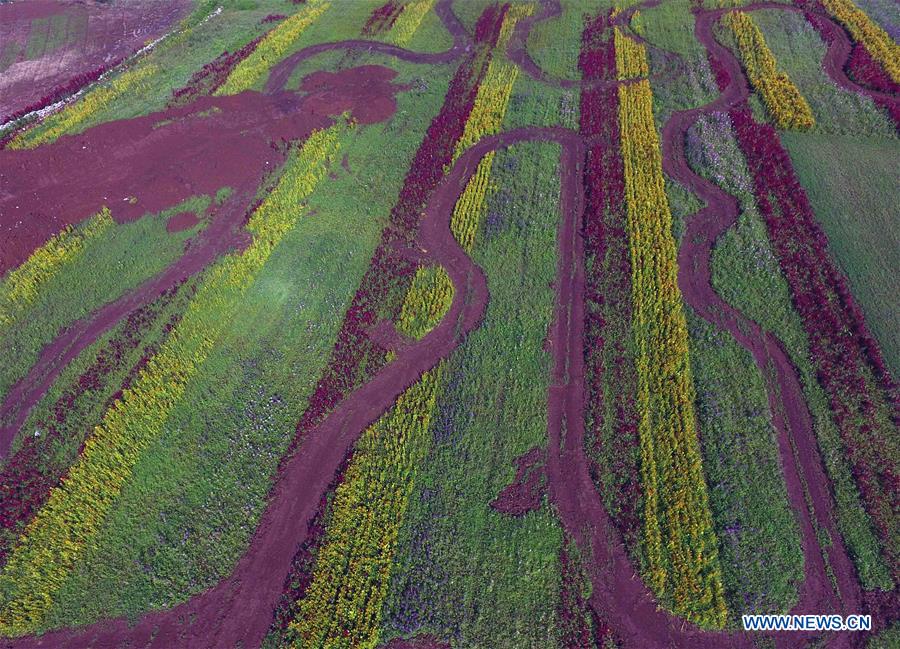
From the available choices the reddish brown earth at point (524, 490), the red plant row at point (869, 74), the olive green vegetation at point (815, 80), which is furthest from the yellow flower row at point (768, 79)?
the reddish brown earth at point (524, 490)

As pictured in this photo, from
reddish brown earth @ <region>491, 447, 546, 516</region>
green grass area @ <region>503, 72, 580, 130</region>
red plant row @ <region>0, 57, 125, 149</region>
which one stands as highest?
red plant row @ <region>0, 57, 125, 149</region>

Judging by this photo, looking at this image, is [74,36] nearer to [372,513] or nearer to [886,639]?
[372,513]

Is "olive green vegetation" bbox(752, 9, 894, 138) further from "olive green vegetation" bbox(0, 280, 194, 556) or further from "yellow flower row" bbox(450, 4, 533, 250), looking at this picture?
"olive green vegetation" bbox(0, 280, 194, 556)

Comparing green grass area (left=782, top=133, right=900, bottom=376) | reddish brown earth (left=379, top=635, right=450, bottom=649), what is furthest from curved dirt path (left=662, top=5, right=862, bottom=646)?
reddish brown earth (left=379, top=635, right=450, bottom=649)

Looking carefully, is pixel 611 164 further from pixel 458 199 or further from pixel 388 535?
pixel 388 535

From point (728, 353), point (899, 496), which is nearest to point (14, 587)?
point (728, 353)

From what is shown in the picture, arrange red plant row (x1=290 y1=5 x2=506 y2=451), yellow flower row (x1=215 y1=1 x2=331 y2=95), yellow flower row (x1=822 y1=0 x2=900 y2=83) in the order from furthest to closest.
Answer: yellow flower row (x1=215 y1=1 x2=331 y2=95) < yellow flower row (x1=822 y1=0 x2=900 y2=83) < red plant row (x1=290 y1=5 x2=506 y2=451)
